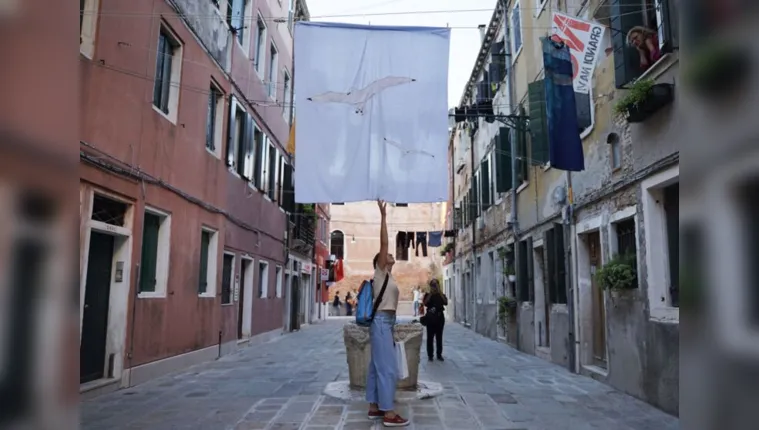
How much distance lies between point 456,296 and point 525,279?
13.6 metres

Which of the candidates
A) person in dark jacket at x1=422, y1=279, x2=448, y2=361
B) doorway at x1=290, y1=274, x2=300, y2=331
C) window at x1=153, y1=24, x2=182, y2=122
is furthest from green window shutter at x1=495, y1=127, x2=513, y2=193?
doorway at x1=290, y1=274, x2=300, y2=331

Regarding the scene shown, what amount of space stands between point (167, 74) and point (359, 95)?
4.40m

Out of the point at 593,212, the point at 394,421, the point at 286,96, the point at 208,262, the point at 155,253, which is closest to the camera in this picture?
the point at 394,421

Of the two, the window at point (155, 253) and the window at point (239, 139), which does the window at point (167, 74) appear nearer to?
the window at point (155, 253)

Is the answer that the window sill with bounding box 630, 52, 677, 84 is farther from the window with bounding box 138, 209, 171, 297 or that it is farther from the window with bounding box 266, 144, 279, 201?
the window with bounding box 266, 144, 279, 201

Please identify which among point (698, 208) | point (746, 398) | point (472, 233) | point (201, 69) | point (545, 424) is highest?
point (201, 69)

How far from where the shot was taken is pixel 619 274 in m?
6.95

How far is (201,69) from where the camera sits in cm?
1010

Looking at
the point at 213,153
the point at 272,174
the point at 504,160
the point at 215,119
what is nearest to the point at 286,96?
the point at 272,174

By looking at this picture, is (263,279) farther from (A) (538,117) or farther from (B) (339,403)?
(B) (339,403)

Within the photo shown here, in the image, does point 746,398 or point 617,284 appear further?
point 617,284

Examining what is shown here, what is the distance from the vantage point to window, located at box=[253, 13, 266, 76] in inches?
568

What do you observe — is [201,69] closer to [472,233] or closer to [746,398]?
[746,398]

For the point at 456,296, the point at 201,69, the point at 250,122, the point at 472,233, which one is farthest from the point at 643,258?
the point at 456,296
